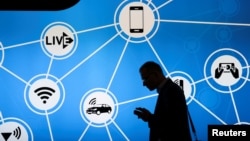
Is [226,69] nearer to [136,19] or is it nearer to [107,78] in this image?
[136,19]

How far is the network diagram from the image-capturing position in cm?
454

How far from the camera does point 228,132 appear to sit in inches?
178

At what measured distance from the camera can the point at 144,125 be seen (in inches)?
180

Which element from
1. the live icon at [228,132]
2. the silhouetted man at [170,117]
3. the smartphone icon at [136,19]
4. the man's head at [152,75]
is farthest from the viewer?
the smartphone icon at [136,19]

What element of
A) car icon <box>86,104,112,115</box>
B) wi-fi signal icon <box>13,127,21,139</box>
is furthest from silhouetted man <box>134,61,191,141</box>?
wi-fi signal icon <box>13,127,21,139</box>

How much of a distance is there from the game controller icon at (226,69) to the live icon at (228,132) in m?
0.56

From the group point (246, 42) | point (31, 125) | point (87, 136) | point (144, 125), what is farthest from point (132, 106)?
point (246, 42)

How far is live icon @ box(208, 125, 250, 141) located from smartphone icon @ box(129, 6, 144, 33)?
1350 millimetres

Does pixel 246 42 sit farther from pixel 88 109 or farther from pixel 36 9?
pixel 36 9

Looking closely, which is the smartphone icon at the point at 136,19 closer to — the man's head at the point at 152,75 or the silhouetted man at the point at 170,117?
the man's head at the point at 152,75

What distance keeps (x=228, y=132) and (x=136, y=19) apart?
5.31 ft

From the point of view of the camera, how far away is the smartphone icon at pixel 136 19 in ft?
15.0

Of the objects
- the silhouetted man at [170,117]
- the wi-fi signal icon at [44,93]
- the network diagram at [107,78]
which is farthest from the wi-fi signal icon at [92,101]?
the silhouetted man at [170,117]

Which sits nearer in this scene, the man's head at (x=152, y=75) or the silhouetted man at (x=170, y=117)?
the silhouetted man at (x=170, y=117)
